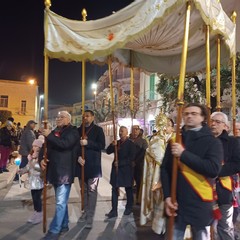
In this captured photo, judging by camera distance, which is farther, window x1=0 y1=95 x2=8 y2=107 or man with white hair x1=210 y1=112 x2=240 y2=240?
window x1=0 y1=95 x2=8 y2=107

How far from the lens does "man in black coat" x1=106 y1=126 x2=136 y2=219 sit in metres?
6.54

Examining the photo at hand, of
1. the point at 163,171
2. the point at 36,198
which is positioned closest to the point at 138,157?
the point at 36,198

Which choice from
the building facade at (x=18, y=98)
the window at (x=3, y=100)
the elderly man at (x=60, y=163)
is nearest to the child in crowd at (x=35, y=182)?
the elderly man at (x=60, y=163)

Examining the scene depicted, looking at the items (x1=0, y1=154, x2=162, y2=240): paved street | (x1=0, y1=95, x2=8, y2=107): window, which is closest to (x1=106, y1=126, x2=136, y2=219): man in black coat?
(x1=0, y1=154, x2=162, y2=240): paved street

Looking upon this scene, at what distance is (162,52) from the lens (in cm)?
732

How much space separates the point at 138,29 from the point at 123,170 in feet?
10.1

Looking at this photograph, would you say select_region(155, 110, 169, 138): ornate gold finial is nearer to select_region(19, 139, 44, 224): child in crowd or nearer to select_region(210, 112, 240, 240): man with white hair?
select_region(210, 112, 240, 240): man with white hair

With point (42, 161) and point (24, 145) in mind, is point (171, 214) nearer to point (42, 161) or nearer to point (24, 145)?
point (42, 161)

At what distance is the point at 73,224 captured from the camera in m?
6.07

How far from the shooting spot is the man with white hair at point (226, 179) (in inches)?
158

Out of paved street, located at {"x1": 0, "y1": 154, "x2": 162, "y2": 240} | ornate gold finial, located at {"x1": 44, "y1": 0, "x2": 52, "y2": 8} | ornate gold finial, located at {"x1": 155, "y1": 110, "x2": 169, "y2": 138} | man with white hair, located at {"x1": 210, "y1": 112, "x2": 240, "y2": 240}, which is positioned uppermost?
ornate gold finial, located at {"x1": 44, "y1": 0, "x2": 52, "y2": 8}

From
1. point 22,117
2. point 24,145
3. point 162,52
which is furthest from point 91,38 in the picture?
point 22,117

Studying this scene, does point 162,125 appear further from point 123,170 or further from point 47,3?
point 47,3

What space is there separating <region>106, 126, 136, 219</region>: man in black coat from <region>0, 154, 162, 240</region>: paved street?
0.85 feet
